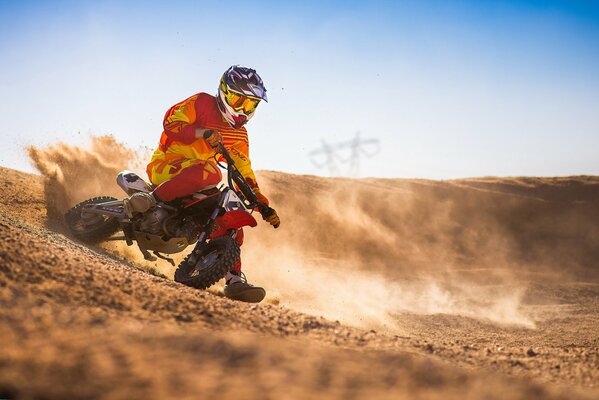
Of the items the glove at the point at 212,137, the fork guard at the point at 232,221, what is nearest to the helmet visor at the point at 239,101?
the glove at the point at 212,137

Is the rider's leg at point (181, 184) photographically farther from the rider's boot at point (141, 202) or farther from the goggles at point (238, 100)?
the goggles at point (238, 100)

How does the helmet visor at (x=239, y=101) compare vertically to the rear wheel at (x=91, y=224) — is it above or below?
above

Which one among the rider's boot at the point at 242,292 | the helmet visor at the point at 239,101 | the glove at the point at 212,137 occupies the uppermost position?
the helmet visor at the point at 239,101

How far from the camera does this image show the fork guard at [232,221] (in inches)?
266

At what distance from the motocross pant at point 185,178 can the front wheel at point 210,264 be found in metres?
0.50

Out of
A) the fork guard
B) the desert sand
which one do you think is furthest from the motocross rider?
the desert sand

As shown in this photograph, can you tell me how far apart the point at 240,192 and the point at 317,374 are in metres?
4.80

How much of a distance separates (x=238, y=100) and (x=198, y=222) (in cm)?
166

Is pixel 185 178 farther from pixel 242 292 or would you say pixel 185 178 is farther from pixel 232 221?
pixel 242 292

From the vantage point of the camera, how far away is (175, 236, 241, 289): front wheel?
21.2 feet

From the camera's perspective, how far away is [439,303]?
40.7 ft

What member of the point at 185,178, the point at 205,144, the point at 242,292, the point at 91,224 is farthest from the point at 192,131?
the point at 91,224

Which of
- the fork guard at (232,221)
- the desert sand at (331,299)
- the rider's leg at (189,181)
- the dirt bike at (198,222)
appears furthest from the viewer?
the rider's leg at (189,181)

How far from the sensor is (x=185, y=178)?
702 centimetres
